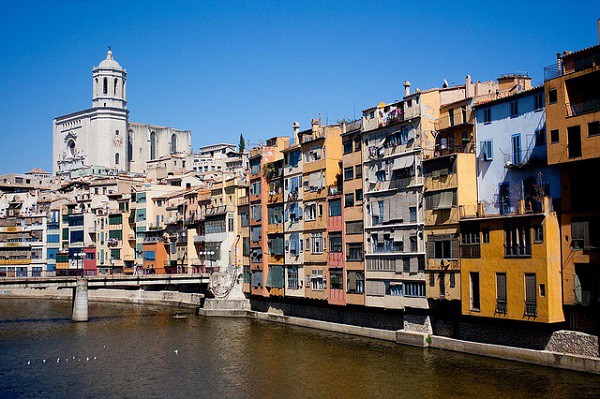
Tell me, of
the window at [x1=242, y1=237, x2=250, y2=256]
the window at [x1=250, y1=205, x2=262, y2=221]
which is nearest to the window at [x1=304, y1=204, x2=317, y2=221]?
the window at [x1=250, y1=205, x2=262, y2=221]

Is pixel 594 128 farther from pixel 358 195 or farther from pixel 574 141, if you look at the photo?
pixel 358 195

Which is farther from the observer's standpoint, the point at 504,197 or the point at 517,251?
the point at 504,197

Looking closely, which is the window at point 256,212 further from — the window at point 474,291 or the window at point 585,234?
the window at point 585,234

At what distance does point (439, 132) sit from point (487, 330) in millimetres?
13970

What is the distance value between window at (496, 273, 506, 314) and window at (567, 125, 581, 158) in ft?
27.1

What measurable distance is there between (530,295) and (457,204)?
8185 millimetres

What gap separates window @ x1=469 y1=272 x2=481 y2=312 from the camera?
44531 millimetres

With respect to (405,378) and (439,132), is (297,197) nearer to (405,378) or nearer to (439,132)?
(439,132)

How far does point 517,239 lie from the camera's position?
137 ft

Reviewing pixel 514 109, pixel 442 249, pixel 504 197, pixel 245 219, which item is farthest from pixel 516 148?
pixel 245 219

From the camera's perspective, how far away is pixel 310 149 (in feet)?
206

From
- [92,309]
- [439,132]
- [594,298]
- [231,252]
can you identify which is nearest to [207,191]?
[231,252]

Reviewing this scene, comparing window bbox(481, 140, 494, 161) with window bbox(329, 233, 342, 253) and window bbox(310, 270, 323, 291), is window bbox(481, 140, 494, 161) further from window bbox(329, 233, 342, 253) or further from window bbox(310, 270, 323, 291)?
window bbox(310, 270, 323, 291)

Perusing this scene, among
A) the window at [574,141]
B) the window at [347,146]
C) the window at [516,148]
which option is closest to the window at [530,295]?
the window at [574,141]
